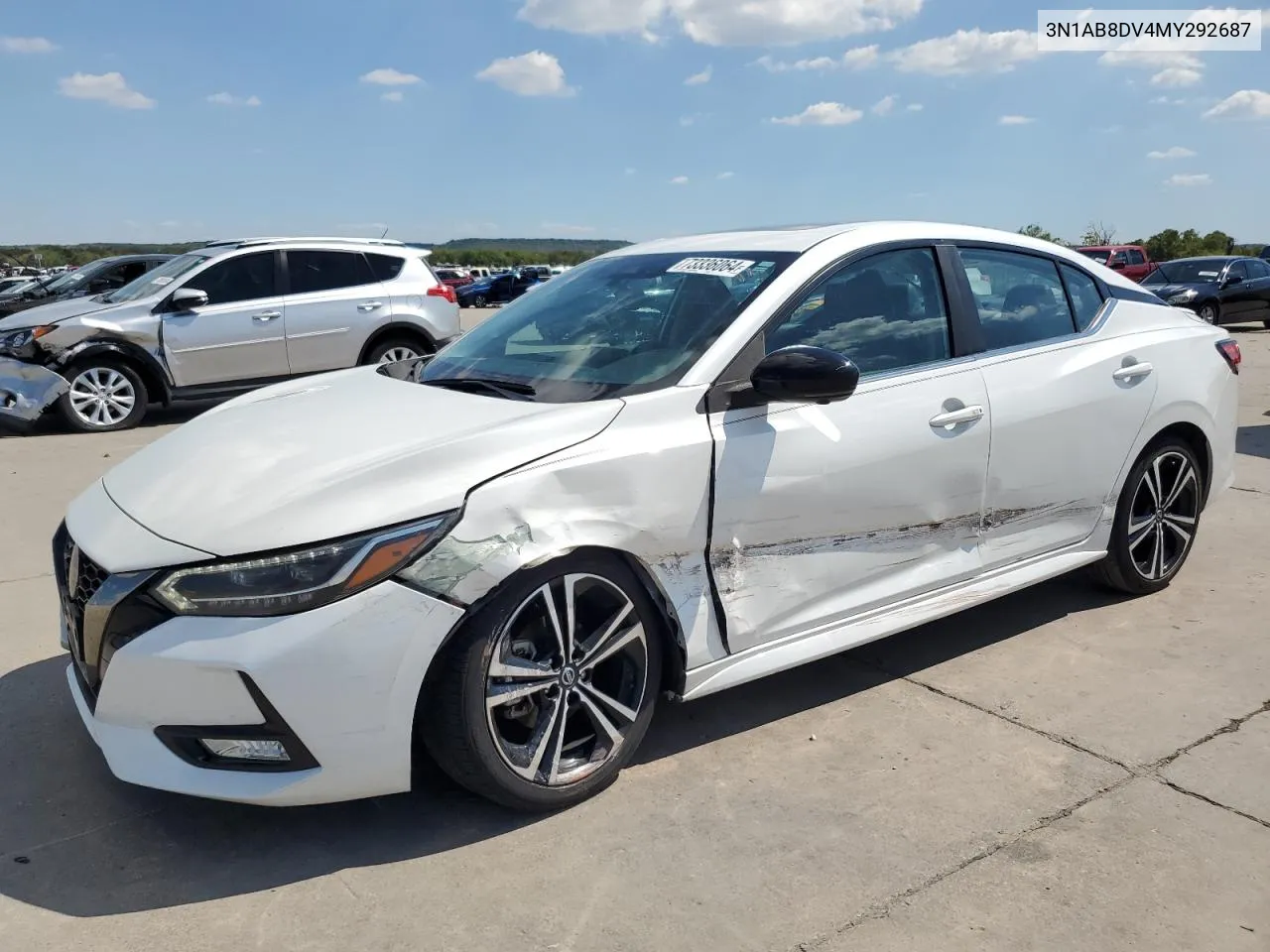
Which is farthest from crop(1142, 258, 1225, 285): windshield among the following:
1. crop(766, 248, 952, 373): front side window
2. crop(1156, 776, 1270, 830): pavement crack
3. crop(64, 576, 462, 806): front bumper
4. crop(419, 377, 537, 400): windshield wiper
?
crop(64, 576, 462, 806): front bumper

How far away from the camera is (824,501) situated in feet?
11.1

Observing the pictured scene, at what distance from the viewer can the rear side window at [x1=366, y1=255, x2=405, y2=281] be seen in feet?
35.2

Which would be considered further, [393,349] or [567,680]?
[393,349]

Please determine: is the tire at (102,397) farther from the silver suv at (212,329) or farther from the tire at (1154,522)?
the tire at (1154,522)

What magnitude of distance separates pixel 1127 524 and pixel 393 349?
7.84 metres

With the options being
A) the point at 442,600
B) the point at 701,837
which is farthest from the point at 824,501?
the point at 442,600

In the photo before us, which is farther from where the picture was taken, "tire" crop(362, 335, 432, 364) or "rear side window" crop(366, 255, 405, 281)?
"rear side window" crop(366, 255, 405, 281)

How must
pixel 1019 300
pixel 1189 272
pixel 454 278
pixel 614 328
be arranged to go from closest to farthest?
pixel 614 328 → pixel 1019 300 → pixel 1189 272 → pixel 454 278

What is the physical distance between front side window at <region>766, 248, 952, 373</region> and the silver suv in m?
7.51

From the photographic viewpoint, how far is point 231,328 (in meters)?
9.85

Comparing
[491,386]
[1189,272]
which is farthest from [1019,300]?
[1189,272]

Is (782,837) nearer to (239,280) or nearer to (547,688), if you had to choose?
(547,688)

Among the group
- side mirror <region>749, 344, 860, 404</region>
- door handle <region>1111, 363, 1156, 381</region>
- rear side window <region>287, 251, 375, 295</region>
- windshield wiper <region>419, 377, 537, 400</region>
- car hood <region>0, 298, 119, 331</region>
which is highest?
rear side window <region>287, 251, 375, 295</region>

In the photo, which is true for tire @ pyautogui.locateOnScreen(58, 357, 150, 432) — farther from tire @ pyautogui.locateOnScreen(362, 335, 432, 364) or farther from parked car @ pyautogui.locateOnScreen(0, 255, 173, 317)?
parked car @ pyautogui.locateOnScreen(0, 255, 173, 317)
